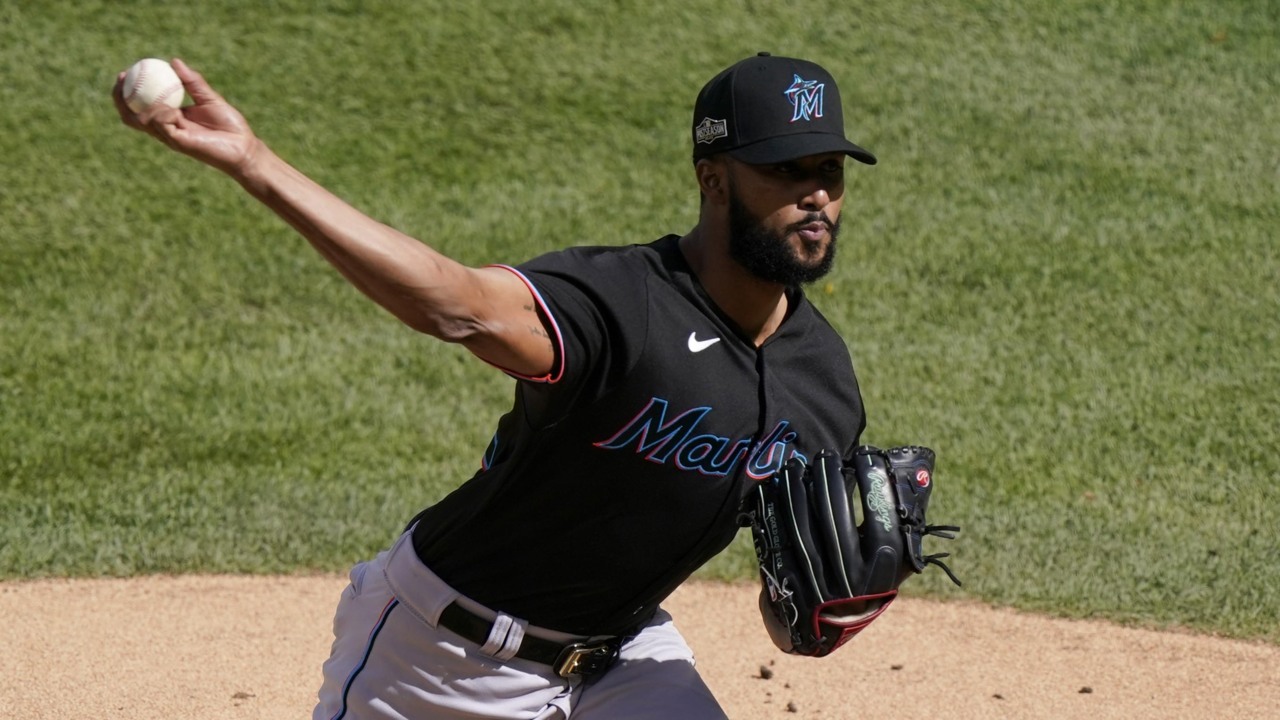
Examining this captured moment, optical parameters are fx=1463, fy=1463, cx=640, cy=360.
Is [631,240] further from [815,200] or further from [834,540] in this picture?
[834,540]

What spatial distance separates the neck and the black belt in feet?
2.82

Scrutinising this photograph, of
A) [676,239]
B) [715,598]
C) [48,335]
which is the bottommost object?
[715,598]

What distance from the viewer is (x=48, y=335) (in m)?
8.33

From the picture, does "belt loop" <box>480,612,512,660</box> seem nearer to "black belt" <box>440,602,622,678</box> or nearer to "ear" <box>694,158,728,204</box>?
"black belt" <box>440,602,622,678</box>

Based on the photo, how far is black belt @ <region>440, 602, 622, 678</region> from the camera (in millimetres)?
3543

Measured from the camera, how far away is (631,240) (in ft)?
31.2

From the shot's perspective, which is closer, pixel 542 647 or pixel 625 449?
pixel 625 449

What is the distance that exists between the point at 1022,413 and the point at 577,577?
509 centimetres

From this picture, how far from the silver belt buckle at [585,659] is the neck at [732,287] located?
2.76 ft

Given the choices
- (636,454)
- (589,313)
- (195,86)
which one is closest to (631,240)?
(636,454)

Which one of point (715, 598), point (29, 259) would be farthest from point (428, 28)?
point (715, 598)

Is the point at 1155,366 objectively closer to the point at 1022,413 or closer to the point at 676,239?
the point at 1022,413

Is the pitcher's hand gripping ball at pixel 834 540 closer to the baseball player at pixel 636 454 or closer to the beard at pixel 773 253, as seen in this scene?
the baseball player at pixel 636 454

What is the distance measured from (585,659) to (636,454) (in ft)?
1.90
